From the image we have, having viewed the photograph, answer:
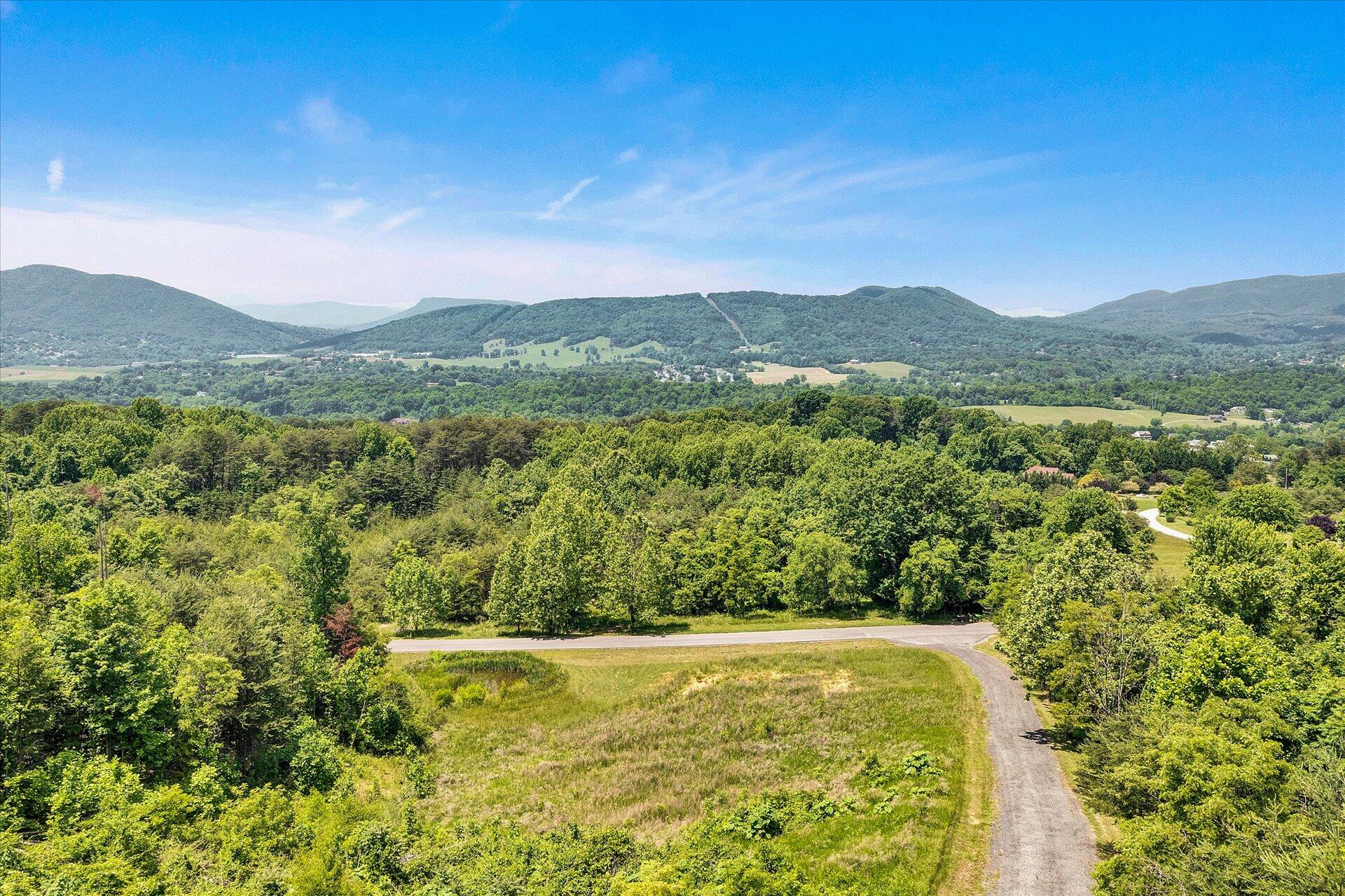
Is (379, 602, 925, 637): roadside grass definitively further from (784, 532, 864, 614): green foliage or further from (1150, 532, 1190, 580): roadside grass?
(1150, 532, 1190, 580): roadside grass

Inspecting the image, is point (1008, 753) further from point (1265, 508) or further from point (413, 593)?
point (1265, 508)

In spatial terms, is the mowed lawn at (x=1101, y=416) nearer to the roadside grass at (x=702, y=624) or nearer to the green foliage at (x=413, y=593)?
the roadside grass at (x=702, y=624)

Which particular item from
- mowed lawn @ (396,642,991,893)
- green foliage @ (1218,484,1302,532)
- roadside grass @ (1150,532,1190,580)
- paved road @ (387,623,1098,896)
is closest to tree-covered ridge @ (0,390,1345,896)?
green foliage @ (1218,484,1302,532)

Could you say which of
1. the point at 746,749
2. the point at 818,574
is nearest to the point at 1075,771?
the point at 746,749

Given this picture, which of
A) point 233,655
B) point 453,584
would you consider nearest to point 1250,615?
point 233,655

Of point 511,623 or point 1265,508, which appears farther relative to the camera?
point 1265,508

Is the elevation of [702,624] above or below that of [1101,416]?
below
